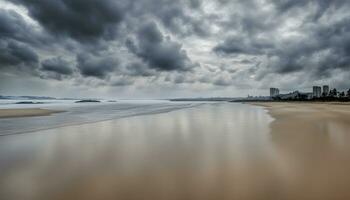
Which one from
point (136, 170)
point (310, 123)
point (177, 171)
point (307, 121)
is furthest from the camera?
point (307, 121)

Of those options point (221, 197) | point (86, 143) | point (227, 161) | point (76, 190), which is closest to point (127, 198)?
point (76, 190)

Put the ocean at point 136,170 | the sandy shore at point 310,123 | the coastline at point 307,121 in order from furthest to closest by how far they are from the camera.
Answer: the coastline at point 307,121 → the sandy shore at point 310,123 → the ocean at point 136,170

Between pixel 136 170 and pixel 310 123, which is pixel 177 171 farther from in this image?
pixel 310 123

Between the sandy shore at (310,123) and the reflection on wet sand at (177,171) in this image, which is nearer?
the reflection on wet sand at (177,171)

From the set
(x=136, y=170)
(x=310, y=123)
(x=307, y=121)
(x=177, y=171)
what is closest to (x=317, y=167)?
(x=177, y=171)

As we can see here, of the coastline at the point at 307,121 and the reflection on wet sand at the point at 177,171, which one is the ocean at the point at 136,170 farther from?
the coastline at the point at 307,121

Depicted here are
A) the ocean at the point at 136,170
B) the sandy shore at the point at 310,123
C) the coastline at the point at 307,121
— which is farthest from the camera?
the coastline at the point at 307,121

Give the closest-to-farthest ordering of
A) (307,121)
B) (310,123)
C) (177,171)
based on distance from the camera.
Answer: (177,171), (310,123), (307,121)

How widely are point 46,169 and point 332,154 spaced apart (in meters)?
8.86

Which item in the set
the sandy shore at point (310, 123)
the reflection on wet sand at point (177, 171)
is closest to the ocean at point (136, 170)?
the reflection on wet sand at point (177, 171)

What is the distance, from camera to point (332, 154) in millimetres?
6816

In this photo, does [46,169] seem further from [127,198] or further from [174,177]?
[174,177]

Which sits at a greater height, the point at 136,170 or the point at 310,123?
the point at 136,170

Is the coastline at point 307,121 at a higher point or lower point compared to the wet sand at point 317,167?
lower
